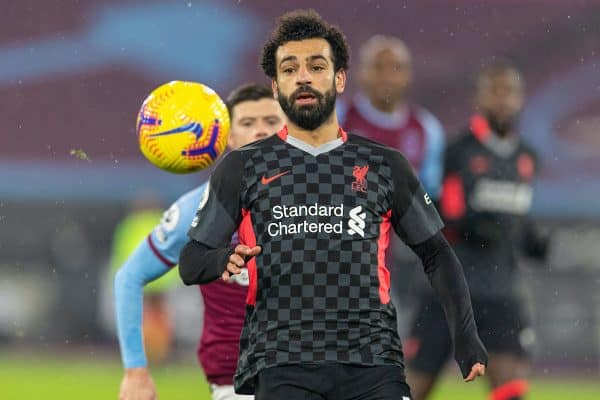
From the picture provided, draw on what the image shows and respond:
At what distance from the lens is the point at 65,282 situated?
1656cm

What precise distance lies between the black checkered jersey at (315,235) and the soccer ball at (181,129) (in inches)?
34.9

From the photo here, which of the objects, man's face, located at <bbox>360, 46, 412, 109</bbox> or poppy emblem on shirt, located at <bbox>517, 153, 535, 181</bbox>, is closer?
poppy emblem on shirt, located at <bbox>517, 153, 535, 181</bbox>

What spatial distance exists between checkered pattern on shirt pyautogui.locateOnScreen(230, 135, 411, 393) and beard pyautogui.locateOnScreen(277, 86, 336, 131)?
13 cm

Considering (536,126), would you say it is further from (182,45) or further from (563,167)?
(182,45)

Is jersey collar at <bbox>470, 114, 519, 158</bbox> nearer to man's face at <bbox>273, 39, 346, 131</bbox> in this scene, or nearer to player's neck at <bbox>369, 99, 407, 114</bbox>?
player's neck at <bbox>369, 99, 407, 114</bbox>

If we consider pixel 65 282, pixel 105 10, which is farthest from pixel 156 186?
pixel 105 10

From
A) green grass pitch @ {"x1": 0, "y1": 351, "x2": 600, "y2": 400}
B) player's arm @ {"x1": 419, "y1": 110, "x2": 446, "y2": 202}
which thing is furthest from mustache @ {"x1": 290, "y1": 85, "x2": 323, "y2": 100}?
green grass pitch @ {"x1": 0, "y1": 351, "x2": 600, "y2": 400}

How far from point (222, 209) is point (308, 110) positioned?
0.46 m

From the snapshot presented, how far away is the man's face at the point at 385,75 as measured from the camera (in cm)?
858

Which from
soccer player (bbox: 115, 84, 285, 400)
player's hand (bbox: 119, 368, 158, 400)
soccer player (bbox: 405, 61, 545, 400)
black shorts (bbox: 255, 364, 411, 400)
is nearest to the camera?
black shorts (bbox: 255, 364, 411, 400)

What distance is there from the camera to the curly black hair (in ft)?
16.2

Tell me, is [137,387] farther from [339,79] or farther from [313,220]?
[339,79]

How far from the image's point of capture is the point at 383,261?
4742 mm

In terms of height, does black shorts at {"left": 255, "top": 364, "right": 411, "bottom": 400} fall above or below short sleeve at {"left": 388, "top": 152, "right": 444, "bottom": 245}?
below
